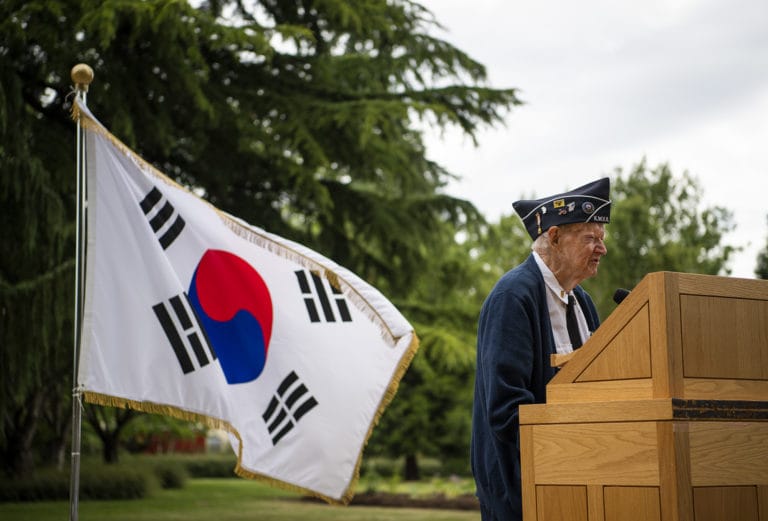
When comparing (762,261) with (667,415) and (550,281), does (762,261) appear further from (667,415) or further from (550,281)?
(667,415)

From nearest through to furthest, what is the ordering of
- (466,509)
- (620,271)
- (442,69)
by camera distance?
(442,69)
(466,509)
(620,271)

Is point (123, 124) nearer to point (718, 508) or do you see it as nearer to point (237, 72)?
point (237, 72)

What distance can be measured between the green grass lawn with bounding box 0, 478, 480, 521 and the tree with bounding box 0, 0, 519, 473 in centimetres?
253

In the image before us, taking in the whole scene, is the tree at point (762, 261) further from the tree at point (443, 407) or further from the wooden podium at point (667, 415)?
the wooden podium at point (667, 415)

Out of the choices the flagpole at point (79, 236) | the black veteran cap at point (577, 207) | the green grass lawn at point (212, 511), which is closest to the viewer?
the black veteran cap at point (577, 207)

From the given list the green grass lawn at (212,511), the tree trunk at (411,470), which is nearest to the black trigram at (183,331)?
the green grass lawn at (212,511)

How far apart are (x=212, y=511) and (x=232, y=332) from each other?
1145 cm

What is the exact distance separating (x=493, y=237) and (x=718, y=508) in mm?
11766

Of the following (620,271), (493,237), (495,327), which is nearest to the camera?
(495,327)

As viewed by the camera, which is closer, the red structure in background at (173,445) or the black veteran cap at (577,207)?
the black veteran cap at (577,207)

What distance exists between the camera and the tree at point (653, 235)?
92.2 ft

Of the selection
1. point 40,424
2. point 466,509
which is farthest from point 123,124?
point 40,424

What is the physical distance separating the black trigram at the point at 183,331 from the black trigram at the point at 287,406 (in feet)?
1.31

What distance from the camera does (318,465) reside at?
16.7ft
